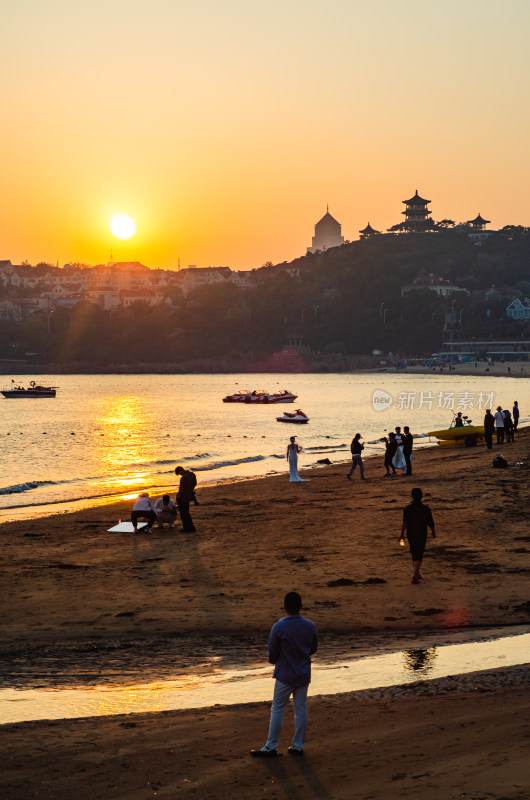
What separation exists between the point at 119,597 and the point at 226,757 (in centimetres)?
767

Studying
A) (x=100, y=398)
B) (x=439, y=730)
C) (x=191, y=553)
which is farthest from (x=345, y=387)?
(x=439, y=730)

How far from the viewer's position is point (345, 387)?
6678 inches

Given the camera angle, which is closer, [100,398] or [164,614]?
[164,614]

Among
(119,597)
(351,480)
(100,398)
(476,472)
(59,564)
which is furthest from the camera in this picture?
(100,398)

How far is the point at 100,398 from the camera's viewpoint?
14188cm

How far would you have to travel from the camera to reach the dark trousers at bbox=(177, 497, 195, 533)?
70.1 ft

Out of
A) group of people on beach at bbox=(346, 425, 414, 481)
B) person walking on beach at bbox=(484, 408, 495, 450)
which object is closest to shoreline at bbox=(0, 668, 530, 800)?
group of people on beach at bbox=(346, 425, 414, 481)

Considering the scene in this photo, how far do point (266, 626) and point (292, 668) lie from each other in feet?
17.3

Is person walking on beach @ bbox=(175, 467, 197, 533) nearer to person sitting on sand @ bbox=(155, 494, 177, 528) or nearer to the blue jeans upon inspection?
person sitting on sand @ bbox=(155, 494, 177, 528)

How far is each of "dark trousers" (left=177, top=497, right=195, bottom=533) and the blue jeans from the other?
43.5 feet

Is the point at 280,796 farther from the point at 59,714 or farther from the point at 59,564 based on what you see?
the point at 59,564

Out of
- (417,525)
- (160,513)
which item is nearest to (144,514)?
(160,513)

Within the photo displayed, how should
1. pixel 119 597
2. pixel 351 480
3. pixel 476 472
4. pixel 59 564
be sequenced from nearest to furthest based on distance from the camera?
1. pixel 119 597
2. pixel 59 564
3. pixel 476 472
4. pixel 351 480

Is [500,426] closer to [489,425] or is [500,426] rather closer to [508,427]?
[508,427]
